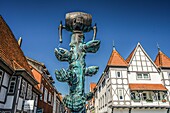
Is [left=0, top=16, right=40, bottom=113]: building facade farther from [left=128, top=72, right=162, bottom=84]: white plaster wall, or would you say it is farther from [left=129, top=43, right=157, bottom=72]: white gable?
[left=129, top=43, right=157, bottom=72]: white gable

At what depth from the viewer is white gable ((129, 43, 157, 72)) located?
22828 mm

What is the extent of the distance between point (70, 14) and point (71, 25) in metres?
0.30

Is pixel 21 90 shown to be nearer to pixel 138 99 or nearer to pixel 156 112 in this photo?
pixel 138 99

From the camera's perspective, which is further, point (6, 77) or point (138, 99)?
point (138, 99)

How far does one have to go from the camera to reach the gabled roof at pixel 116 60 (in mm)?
22688

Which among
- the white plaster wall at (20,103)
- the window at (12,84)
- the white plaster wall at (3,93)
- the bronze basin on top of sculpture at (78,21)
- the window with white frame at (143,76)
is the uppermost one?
the window with white frame at (143,76)

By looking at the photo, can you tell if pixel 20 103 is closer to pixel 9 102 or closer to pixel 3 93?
pixel 9 102

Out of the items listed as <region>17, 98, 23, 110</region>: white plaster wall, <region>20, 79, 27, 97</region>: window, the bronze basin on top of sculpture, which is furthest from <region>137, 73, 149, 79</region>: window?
the bronze basin on top of sculpture

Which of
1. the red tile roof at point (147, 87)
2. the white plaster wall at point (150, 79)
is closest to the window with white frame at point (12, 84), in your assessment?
the red tile roof at point (147, 87)

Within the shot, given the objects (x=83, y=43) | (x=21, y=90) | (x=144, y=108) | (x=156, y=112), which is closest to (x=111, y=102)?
(x=144, y=108)

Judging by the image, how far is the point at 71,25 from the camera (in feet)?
13.8

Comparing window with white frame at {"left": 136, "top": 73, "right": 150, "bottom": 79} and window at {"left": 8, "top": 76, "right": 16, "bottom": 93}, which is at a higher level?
window with white frame at {"left": 136, "top": 73, "right": 150, "bottom": 79}

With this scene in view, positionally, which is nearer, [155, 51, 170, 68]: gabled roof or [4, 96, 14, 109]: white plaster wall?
[4, 96, 14, 109]: white plaster wall

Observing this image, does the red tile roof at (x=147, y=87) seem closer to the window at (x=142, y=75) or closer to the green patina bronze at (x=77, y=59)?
the window at (x=142, y=75)
